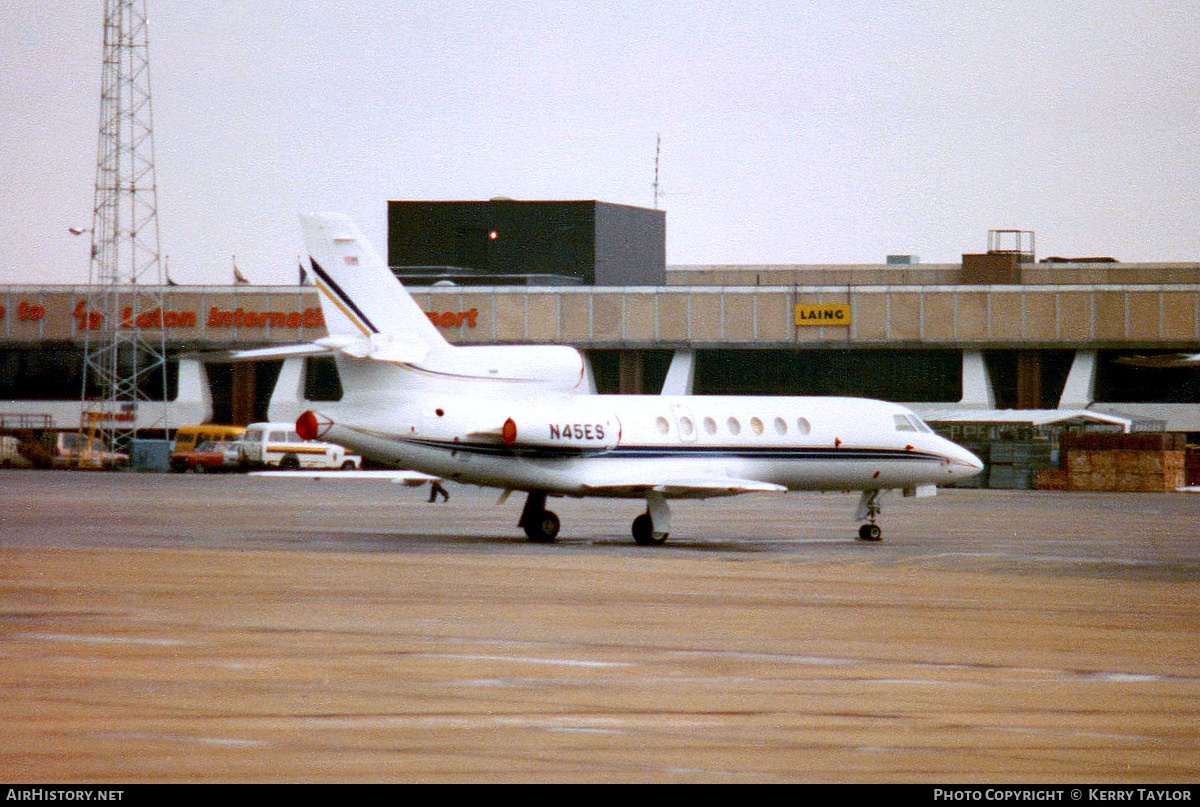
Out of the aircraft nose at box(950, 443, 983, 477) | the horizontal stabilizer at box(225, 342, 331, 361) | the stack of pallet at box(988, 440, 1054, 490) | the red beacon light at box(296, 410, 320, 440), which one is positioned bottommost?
the stack of pallet at box(988, 440, 1054, 490)

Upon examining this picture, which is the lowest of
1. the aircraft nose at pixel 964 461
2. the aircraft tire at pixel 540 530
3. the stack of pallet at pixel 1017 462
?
the stack of pallet at pixel 1017 462

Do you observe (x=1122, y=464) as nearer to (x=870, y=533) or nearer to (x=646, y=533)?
(x=870, y=533)

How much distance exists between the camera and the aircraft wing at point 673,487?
31066 millimetres

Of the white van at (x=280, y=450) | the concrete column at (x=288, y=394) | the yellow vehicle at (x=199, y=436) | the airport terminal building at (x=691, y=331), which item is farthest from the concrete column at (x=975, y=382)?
the yellow vehicle at (x=199, y=436)

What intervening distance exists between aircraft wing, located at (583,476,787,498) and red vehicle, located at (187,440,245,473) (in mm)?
50736

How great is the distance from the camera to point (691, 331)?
3597 inches

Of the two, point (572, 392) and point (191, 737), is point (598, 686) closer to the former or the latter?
point (191, 737)

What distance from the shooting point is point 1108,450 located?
6956 centimetres

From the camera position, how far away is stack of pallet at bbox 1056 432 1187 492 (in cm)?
6819

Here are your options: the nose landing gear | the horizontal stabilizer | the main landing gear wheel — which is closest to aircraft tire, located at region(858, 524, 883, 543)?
the nose landing gear

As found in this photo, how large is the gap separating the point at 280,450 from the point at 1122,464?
38.4 metres

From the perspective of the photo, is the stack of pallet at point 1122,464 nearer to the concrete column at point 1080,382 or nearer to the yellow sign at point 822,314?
the concrete column at point 1080,382

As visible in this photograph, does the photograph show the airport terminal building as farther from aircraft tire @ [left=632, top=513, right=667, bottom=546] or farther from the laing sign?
aircraft tire @ [left=632, top=513, right=667, bottom=546]

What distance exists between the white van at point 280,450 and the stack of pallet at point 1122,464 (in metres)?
33.3
